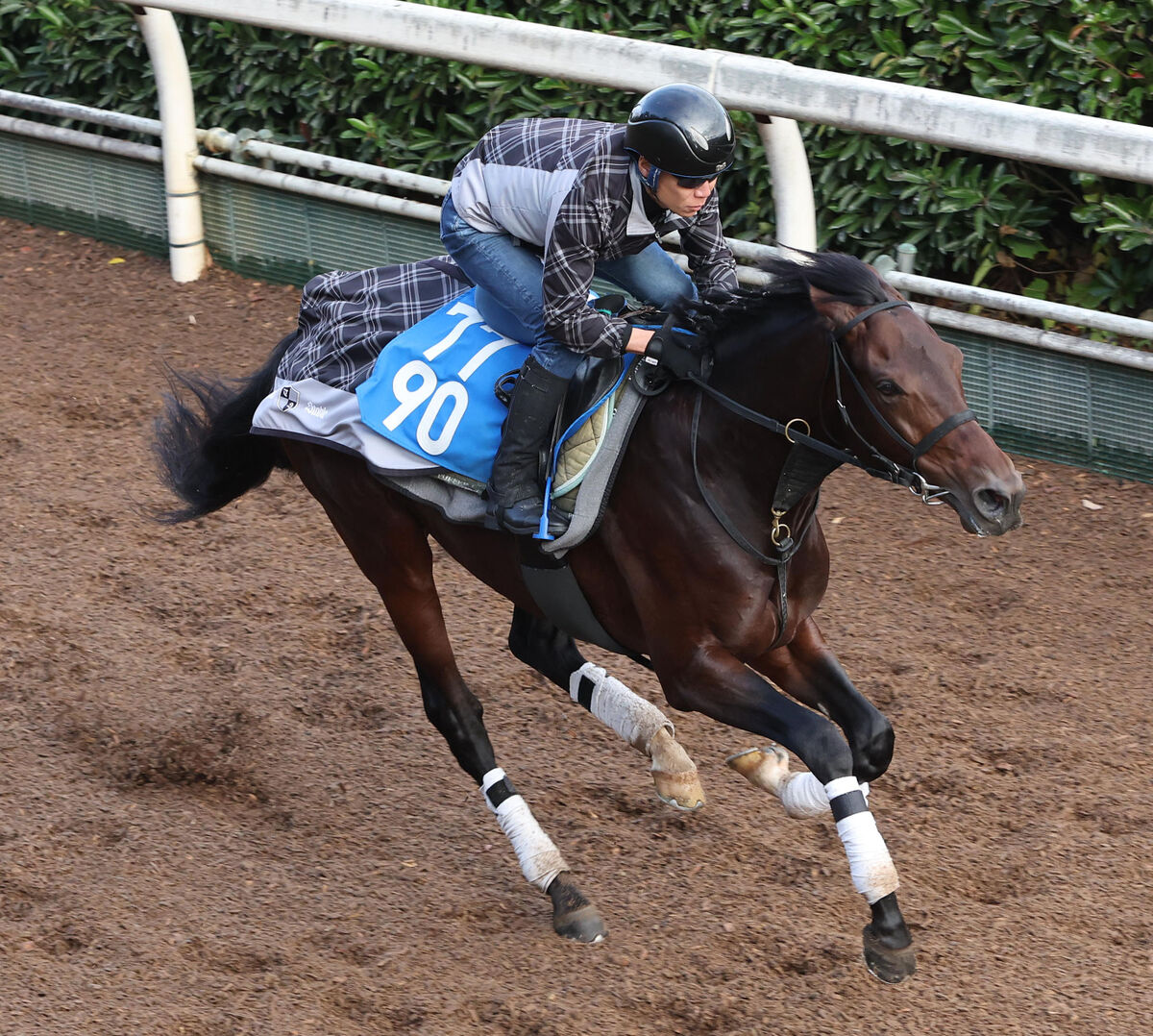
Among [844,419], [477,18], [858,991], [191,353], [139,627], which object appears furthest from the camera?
[191,353]

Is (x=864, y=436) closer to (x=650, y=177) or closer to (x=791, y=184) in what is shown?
(x=650, y=177)

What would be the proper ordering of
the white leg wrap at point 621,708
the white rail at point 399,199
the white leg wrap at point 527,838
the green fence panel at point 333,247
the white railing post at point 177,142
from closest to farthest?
the white leg wrap at point 527,838 < the white leg wrap at point 621,708 < the white rail at point 399,199 < the green fence panel at point 333,247 < the white railing post at point 177,142

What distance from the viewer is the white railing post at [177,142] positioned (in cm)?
800

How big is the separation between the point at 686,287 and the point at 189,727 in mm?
2219

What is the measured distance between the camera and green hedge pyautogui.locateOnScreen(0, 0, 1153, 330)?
6.16 meters

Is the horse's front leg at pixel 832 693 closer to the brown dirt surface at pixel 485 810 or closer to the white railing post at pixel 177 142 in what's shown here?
the brown dirt surface at pixel 485 810

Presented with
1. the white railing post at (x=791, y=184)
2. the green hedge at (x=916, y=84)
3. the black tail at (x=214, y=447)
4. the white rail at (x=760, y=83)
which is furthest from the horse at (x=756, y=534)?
the green hedge at (x=916, y=84)

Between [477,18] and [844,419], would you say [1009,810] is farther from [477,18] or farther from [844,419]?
[477,18]

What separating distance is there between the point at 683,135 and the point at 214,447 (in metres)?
2.14

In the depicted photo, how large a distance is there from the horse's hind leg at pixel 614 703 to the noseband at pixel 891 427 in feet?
4.05

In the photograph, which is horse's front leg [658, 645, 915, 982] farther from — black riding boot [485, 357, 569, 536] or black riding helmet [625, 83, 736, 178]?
black riding helmet [625, 83, 736, 178]

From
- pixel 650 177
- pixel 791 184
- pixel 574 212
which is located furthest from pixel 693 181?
pixel 791 184

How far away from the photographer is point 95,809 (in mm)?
4668

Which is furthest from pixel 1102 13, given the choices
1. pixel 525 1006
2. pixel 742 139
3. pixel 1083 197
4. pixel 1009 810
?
pixel 525 1006
